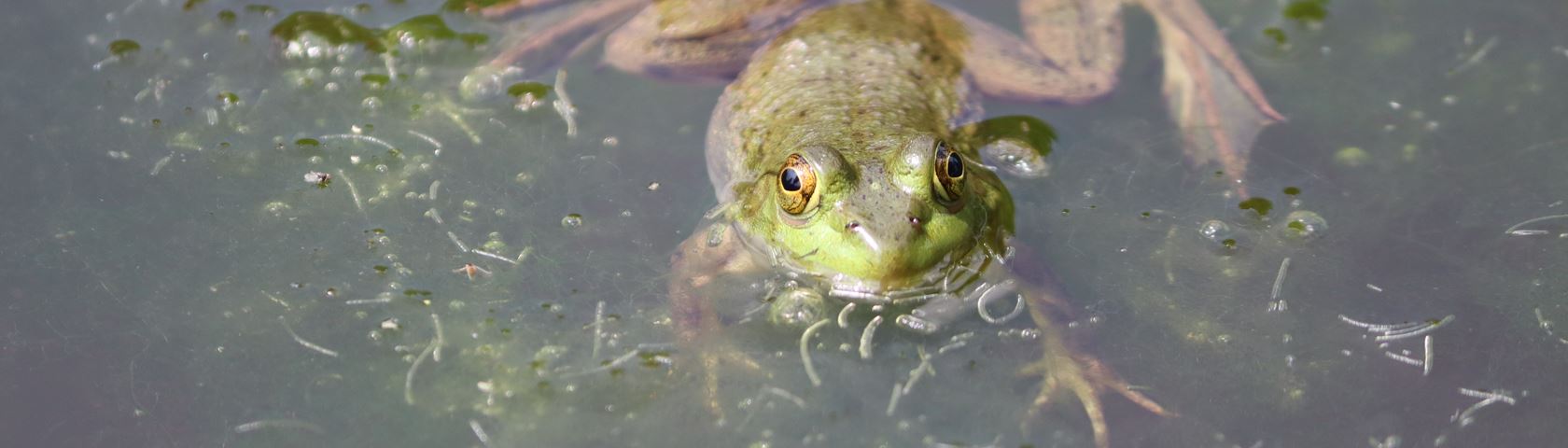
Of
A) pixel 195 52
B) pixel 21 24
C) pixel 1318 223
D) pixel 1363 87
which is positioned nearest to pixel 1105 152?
pixel 1318 223

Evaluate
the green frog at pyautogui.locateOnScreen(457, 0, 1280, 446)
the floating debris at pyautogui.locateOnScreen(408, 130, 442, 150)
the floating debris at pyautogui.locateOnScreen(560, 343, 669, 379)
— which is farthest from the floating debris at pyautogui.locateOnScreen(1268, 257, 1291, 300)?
the floating debris at pyautogui.locateOnScreen(408, 130, 442, 150)

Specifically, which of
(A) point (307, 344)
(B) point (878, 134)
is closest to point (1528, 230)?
(B) point (878, 134)

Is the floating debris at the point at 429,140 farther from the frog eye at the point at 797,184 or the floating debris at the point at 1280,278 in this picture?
the floating debris at the point at 1280,278

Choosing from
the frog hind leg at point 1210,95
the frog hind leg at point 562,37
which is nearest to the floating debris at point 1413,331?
the frog hind leg at point 1210,95

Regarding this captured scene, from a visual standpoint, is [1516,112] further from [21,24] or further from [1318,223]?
[21,24]

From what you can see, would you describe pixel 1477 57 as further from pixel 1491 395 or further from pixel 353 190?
pixel 353 190

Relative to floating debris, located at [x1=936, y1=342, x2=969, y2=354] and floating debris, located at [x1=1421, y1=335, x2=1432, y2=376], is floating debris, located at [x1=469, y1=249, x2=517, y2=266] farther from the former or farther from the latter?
floating debris, located at [x1=1421, y1=335, x2=1432, y2=376]
